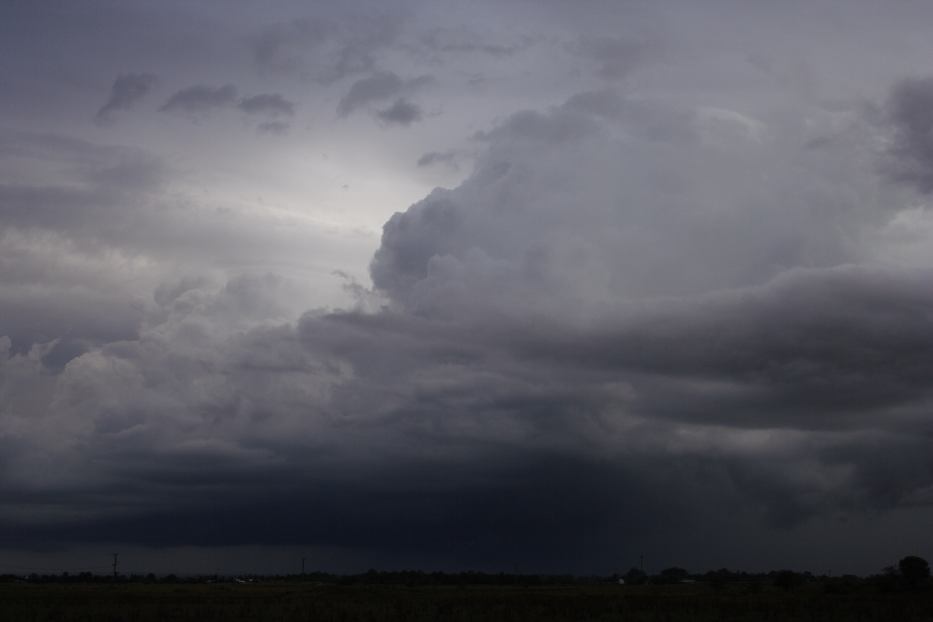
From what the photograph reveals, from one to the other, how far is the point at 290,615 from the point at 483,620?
15.7 meters

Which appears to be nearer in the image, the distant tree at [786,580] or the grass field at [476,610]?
the grass field at [476,610]

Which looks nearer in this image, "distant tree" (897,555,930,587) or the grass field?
the grass field

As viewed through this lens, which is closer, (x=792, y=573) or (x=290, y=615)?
(x=290, y=615)

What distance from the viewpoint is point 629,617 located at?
248 ft

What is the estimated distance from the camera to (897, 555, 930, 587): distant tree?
4823 inches

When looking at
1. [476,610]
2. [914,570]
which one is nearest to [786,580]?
[914,570]

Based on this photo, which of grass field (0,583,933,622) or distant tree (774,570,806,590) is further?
distant tree (774,570,806,590)

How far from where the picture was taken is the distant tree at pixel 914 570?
122 metres

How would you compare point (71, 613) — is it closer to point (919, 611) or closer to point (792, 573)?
point (919, 611)

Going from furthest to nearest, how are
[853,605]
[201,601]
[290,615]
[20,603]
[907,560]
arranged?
[907,560], [201,601], [20,603], [853,605], [290,615]

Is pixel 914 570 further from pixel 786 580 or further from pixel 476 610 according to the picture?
pixel 476 610

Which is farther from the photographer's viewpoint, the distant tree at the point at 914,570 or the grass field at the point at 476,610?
the distant tree at the point at 914,570

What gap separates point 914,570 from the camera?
414ft

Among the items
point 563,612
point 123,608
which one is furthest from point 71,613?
point 563,612
